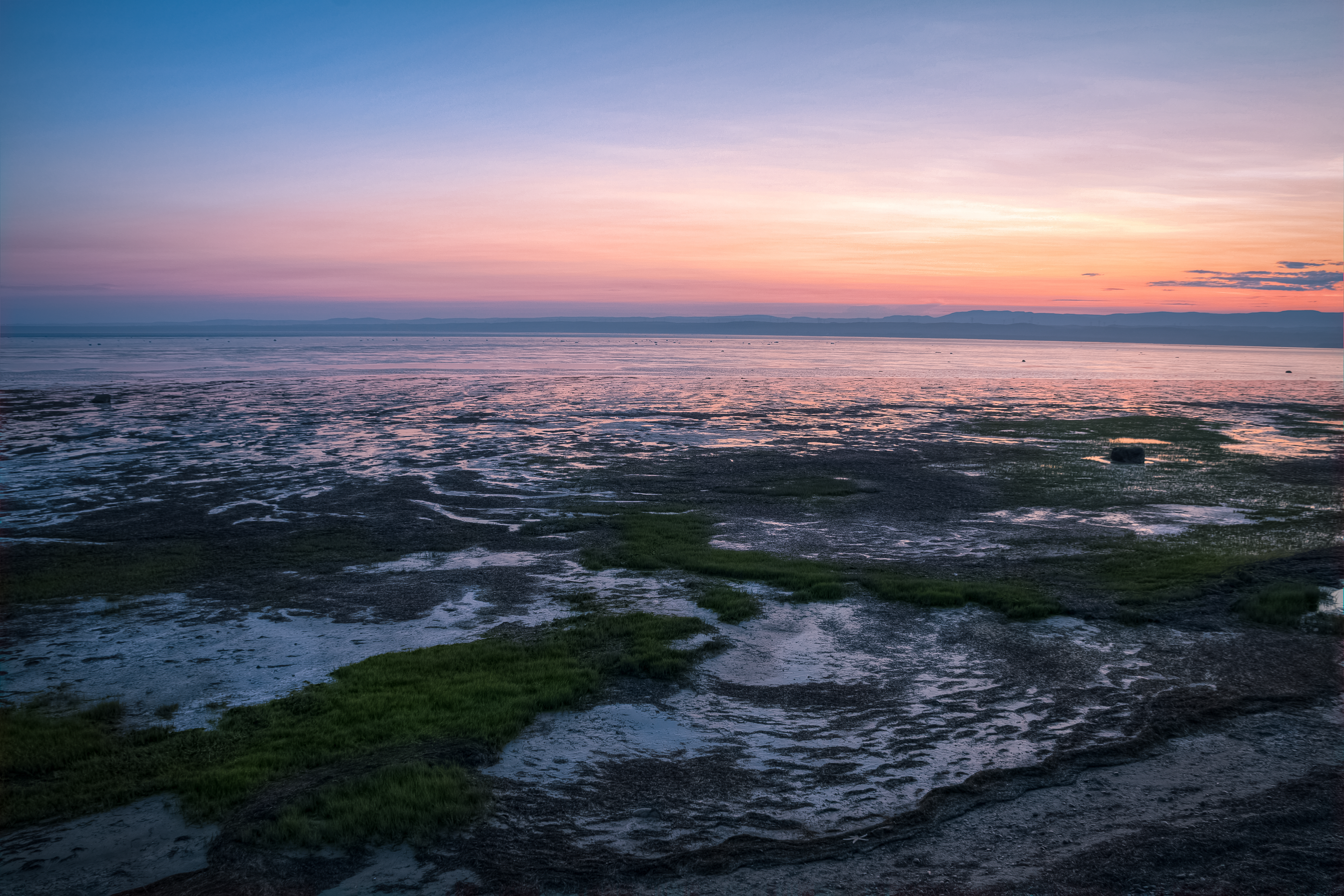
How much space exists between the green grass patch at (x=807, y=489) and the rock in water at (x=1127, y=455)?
10777 mm

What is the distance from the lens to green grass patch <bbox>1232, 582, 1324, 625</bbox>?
12781 mm

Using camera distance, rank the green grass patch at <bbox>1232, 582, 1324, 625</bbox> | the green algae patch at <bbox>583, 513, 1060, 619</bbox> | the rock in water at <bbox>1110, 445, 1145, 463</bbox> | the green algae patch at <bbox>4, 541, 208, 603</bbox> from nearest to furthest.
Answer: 1. the green grass patch at <bbox>1232, 582, 1324, 625</bbox>
2. the green algae patch at <bbox>583, 513, 1060, 619</bbox>
3. the green algae patch at <bbox>4, 541, 208, 603</bbox>
4. the rock in water at <bbox>1110, 445, 1145, 463</bbox>

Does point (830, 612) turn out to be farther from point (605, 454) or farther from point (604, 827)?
point (605, 454)

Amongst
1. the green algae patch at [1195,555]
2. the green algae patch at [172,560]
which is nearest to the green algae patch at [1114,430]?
the green algae patch at [1195,555]

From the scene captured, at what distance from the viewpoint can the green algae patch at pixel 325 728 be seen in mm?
7859

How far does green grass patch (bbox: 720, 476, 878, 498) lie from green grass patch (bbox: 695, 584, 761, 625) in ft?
30.2

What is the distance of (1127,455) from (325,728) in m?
28.4

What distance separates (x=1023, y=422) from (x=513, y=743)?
125ft

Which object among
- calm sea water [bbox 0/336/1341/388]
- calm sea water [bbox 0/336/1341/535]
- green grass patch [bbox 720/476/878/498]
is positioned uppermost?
calm sea water [bbox 0/336/1341/388]

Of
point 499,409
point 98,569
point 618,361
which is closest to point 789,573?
point 98,569

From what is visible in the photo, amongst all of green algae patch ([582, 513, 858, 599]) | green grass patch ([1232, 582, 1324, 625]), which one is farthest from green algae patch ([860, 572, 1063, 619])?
green grass patch ([1232, 582, 1324, 625])

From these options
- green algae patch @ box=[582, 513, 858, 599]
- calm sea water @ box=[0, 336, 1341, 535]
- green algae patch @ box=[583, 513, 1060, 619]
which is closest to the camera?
green algae patch @ box=[583, 513, 1060, 619]

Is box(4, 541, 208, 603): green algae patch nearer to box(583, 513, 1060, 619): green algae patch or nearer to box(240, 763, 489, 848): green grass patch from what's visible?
box(583, 513, 1060, 619): green algae patch

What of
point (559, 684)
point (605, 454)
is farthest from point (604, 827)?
point (605, 454)
